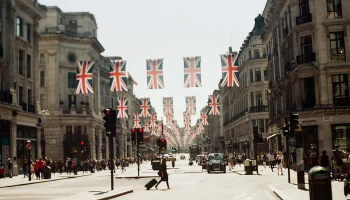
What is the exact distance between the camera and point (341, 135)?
4009 centimetres

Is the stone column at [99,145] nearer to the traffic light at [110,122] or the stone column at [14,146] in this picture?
the stone column at [14,146]

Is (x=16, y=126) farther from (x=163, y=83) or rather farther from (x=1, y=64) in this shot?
(x=163, y=83)

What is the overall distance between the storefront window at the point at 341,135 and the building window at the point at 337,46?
553cm

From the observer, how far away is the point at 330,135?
40.1 metres

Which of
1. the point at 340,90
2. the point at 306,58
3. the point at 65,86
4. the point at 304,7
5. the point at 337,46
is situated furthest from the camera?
the point at 65,86

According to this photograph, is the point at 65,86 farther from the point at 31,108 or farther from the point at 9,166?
the point at 9,166

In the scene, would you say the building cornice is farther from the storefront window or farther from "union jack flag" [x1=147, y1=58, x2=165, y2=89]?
the storefront window

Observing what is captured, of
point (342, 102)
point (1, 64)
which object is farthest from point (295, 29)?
point (1, 64)

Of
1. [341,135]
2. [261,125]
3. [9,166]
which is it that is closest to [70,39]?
[261,125]

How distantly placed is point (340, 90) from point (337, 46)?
368cm

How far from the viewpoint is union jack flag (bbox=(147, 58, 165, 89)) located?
3809 cm

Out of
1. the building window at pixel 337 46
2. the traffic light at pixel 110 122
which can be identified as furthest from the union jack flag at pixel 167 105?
the traffic light at pixel 110 122

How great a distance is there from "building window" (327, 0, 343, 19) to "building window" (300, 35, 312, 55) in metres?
2.54

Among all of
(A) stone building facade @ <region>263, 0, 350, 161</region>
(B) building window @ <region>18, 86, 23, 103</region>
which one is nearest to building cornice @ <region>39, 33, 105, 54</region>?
(B) building window @ <region>18, 86, 23, 103</region>
